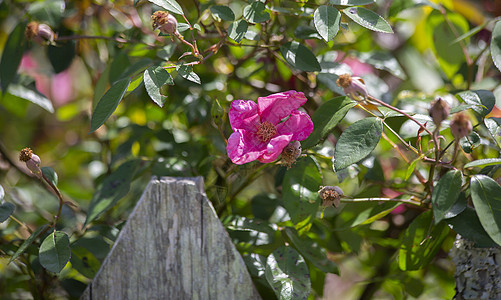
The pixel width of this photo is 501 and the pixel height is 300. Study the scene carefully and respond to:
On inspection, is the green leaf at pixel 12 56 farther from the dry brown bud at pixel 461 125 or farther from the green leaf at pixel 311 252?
the dry brown bud at pixel 461 125

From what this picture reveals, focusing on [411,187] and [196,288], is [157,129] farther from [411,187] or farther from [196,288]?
[411,187]

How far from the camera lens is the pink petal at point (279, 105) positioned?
587mm

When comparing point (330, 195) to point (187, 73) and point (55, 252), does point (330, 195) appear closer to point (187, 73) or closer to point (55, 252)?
point (187, 73)

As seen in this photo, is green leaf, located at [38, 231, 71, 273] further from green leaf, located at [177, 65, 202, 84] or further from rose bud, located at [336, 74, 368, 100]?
rose bud, located at [336, 74, 368, 100]

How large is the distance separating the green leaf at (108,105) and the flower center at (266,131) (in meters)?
0.19

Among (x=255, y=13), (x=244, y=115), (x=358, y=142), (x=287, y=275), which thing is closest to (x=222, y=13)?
(x=255, y=13)

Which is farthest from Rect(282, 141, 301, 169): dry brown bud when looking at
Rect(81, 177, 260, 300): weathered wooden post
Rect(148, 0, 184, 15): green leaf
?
Rect(148, 0, 184, 15): green leaf

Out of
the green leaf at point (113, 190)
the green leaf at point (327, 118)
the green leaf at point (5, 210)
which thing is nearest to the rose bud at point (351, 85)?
the green leaf at point (327, 118)

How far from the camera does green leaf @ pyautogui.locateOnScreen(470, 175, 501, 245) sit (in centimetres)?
54

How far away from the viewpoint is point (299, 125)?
0.59 m

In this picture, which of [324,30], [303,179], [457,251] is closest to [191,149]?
[303,179]

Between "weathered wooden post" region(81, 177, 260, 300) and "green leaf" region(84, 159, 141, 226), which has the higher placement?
"green leaf" region(84, 159, 141, 226)

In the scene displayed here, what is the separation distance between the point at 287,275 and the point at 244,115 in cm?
22

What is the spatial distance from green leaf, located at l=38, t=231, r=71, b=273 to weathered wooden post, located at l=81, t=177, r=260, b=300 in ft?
0.19
